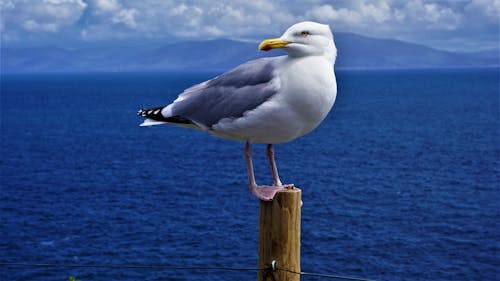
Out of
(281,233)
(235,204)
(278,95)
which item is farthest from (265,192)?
(235,204)

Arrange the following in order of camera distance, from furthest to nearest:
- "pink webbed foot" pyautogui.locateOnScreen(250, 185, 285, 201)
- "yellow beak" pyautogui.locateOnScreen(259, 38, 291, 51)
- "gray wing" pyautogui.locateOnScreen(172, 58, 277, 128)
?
"gray wing" pyautogui.locateOnScreen(172, 58, 277, 128) → "yellow beak" pyautogui.locateOnScreen(259, 38, 291, 51) → "pink webbed foot" pyautogui.locateOnScreen(250, 185, 285, 201)

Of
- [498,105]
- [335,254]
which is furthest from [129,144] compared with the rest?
[498,105]

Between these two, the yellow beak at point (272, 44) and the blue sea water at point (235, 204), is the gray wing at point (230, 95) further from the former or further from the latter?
the blue sea water at point (235, 204)

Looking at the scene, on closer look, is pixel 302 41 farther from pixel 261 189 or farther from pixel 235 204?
pixel 235 204

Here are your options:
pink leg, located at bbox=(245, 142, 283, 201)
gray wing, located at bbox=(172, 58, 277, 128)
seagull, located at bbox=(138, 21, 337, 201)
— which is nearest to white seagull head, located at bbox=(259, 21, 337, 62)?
seagull, located at bbox=(138, 21, 337, 201)

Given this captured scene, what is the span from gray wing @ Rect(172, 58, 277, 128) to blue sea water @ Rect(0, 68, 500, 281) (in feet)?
173

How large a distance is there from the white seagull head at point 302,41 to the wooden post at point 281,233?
140 cm

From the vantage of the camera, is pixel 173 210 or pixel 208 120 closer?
pixel 208 120

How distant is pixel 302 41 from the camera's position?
6.94 metres

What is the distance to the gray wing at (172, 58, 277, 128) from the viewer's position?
7281 mm

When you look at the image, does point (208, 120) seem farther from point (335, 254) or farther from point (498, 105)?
point (498, 105)

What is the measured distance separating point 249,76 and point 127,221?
7045 cm

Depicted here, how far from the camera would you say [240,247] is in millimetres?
66312

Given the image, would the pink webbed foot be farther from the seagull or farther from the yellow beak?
the yellow beak
